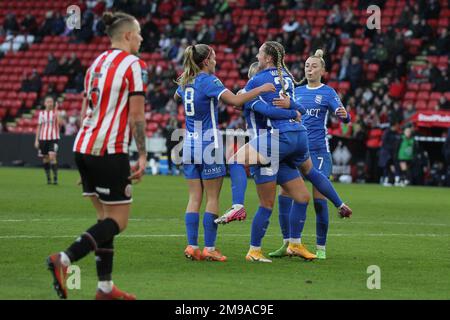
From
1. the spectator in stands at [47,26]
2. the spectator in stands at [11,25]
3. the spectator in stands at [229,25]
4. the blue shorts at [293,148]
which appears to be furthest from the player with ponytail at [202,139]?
the spectator in stands at [11,25]

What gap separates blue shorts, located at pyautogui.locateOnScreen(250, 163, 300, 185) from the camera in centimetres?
1092

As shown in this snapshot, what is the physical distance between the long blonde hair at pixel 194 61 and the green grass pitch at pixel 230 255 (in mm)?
1963

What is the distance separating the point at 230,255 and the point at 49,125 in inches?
634

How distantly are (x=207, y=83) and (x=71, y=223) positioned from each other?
4.79 meters

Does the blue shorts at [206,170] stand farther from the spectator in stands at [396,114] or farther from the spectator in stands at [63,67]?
the spectator in stands at [63,67]

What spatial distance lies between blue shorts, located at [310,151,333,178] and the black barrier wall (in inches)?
983

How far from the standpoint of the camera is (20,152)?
3719 cm

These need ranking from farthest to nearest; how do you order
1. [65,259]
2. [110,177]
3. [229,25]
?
[229,25], [110,177], [65,259]

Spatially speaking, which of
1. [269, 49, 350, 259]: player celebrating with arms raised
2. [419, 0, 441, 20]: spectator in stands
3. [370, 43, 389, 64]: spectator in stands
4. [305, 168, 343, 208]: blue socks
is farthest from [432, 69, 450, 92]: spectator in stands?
[305, 168, 343, 208]: blue socks

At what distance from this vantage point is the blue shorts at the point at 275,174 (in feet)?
35.8

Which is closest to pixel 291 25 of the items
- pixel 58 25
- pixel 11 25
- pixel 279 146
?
pixel 58 25

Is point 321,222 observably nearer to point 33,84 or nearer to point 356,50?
point 356,50

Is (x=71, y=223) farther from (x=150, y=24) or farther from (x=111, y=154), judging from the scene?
(x=150, y=24)

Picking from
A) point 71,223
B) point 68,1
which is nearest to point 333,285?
point 71,223
